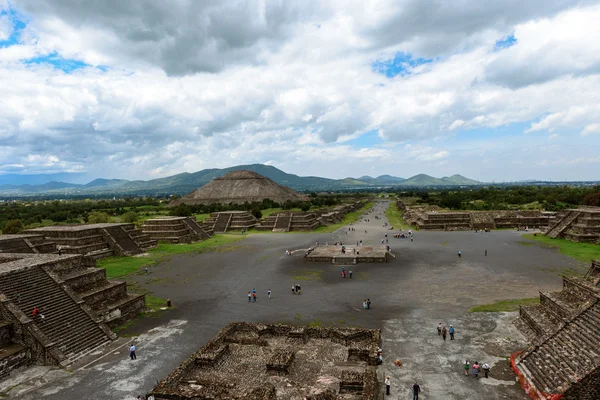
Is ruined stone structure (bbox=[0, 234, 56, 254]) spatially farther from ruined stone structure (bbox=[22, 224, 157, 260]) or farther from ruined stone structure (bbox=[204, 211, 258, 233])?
ruined stone structure (bbox=[204, 211, 258, 233])

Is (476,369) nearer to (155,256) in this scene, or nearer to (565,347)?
(565,347)

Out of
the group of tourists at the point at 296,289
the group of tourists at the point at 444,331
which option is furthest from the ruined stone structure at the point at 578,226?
the group of tourists at the point at 296,289

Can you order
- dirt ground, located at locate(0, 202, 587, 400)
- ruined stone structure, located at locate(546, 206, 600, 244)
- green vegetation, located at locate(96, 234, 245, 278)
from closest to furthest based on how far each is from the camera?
dirt ground, located at locate(0, 202, 587, 400), green vegetation, located at locate(96, 234, 245, 278), ruined stone structure, located at locate(546, 206, 600, 244)

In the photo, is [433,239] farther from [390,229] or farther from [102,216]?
[102,216]

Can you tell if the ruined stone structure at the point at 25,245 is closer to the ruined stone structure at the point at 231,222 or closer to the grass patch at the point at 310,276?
the grass patch at the point at 310,276

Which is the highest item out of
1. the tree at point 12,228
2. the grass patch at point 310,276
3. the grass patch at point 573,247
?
the tree at point 12,228

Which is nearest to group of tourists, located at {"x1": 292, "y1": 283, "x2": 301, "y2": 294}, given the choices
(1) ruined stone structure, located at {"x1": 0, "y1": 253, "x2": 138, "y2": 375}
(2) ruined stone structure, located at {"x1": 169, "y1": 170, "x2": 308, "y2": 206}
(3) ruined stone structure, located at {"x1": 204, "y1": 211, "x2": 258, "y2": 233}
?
(1) ruined stone structure, located at {"x1": 0, "y1": 253, "x2": 138, "y2": 375}
